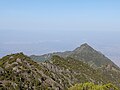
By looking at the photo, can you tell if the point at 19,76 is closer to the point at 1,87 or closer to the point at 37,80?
the point at 37,80

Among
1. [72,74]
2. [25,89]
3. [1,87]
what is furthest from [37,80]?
[72,74]

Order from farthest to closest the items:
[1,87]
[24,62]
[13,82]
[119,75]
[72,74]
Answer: [119,75], [72,74], [24,62], [13,82], [1,87]

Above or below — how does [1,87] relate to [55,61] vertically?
above

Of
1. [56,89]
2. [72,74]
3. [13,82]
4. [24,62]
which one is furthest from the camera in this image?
[72,74]

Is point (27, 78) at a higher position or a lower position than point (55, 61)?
higher

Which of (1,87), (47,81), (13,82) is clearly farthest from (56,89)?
(1,87)

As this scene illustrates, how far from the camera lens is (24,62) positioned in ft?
243

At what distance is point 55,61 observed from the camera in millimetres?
122812

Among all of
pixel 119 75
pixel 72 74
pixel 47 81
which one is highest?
pixel 47 81

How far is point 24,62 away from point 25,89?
16.1 metres

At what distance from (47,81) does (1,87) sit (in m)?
18.6

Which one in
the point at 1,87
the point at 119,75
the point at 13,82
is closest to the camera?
the point at 1,87

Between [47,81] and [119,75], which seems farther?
[119,75]

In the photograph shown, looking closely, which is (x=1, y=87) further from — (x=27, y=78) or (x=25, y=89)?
(x=27, y=78)
